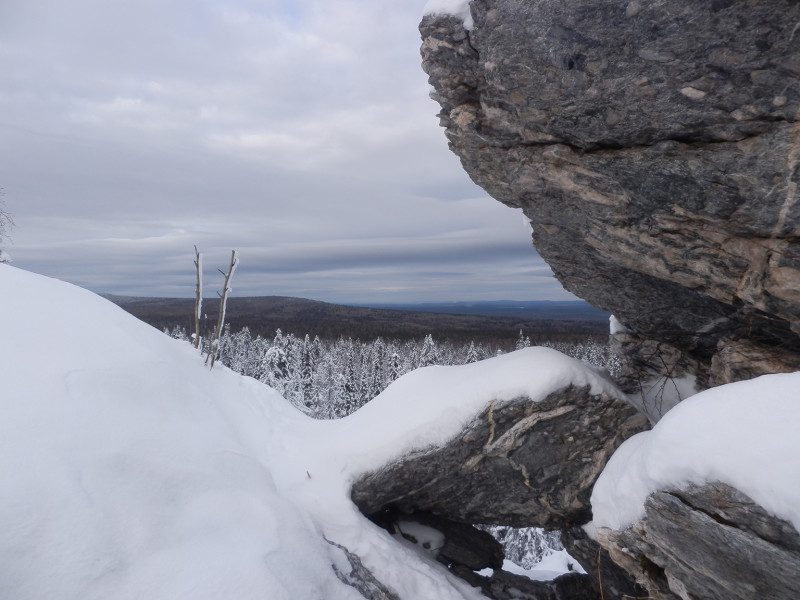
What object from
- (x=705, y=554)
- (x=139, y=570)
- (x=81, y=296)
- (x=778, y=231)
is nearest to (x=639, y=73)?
(x=778, y=231)

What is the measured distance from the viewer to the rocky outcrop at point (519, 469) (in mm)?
8289

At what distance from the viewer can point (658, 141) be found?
20.6ft

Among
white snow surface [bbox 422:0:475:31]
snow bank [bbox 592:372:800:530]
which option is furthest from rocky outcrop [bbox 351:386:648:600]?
white snow surface [bbox 422:0:475:31]

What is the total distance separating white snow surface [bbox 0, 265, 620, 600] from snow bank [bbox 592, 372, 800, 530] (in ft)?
8.33

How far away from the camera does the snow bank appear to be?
4.38 meters

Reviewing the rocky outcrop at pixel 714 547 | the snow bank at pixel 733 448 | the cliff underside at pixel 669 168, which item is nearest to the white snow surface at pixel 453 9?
the cliff underside at pixel 669 168

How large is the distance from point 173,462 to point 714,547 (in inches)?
277

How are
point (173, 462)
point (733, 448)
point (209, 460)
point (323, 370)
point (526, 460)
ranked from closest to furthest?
point (733, 448) → point (173, 462) → point (209, 460) → point (526, 460) → point (323, 370)

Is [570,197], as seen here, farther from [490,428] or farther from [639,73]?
[490,428]

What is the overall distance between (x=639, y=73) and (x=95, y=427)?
864cm

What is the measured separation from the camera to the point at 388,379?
144ft

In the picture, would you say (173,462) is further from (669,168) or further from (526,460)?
(669,168)

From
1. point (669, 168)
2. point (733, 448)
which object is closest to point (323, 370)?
point (669, 168)

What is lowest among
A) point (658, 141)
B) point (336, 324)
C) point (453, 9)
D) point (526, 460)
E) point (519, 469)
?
point (336, 324)
